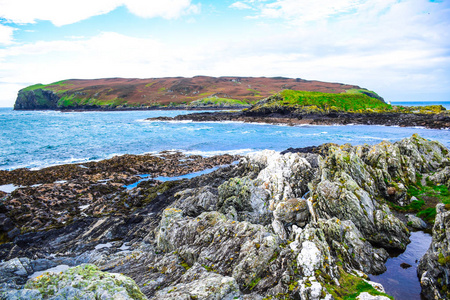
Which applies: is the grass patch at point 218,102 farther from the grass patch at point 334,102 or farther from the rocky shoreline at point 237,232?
the rocky shoreline at point 237,232

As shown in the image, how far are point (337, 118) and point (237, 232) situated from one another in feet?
297

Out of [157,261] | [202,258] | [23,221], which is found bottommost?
[23,221]

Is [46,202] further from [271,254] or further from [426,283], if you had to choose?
[426,283]

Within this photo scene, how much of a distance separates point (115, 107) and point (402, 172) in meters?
199

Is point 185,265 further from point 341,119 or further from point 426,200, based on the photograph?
point 341,119

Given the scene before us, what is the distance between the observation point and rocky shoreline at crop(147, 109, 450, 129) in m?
73.4

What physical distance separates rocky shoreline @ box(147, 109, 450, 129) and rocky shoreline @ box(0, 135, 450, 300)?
63.5m

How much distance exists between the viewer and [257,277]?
851 cm

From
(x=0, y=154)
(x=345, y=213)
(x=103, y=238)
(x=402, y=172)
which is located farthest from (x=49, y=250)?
(x=0, y=154)

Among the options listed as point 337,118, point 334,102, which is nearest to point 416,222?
point 337,118

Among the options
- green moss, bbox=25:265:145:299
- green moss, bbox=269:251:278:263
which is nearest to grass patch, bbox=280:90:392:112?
→ green moss, bbox=269:251:278:263

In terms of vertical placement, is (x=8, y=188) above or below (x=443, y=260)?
below

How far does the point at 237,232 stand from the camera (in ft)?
34.1

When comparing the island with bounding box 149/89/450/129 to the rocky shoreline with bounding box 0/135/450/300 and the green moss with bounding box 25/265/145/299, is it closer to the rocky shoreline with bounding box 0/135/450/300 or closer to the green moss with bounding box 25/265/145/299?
the rocky shoreline with bounding box 0/135/450/300
